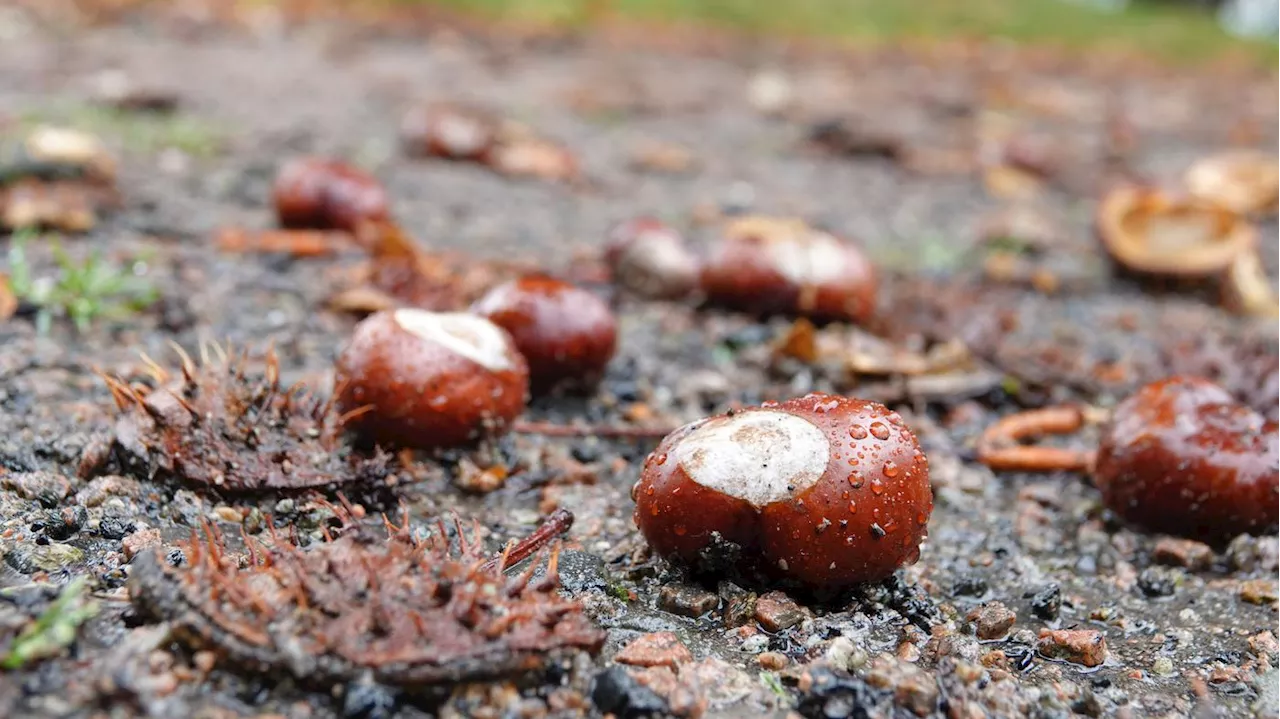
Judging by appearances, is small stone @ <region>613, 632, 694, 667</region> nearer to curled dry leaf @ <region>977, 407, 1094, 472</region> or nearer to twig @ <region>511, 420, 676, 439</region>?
twig @ <region>511, 420, 676, 439</region>

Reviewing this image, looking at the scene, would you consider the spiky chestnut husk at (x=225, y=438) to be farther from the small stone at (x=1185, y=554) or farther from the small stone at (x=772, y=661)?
the small stone at (x=1185, y=554)

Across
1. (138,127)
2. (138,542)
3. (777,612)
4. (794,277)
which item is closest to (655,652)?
(777,612)

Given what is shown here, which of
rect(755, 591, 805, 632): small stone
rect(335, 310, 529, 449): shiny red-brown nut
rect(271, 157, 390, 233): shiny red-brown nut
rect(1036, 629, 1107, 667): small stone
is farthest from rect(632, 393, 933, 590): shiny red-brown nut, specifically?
rect(271, 157, 390, 233): shiny red-brown nut

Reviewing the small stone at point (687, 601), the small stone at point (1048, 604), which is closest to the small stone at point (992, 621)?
→ the small stone at point (1048, 604)

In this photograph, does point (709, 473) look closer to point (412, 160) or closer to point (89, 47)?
point (412, 160)

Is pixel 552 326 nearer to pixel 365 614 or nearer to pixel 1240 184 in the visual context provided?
pixel 365 614
